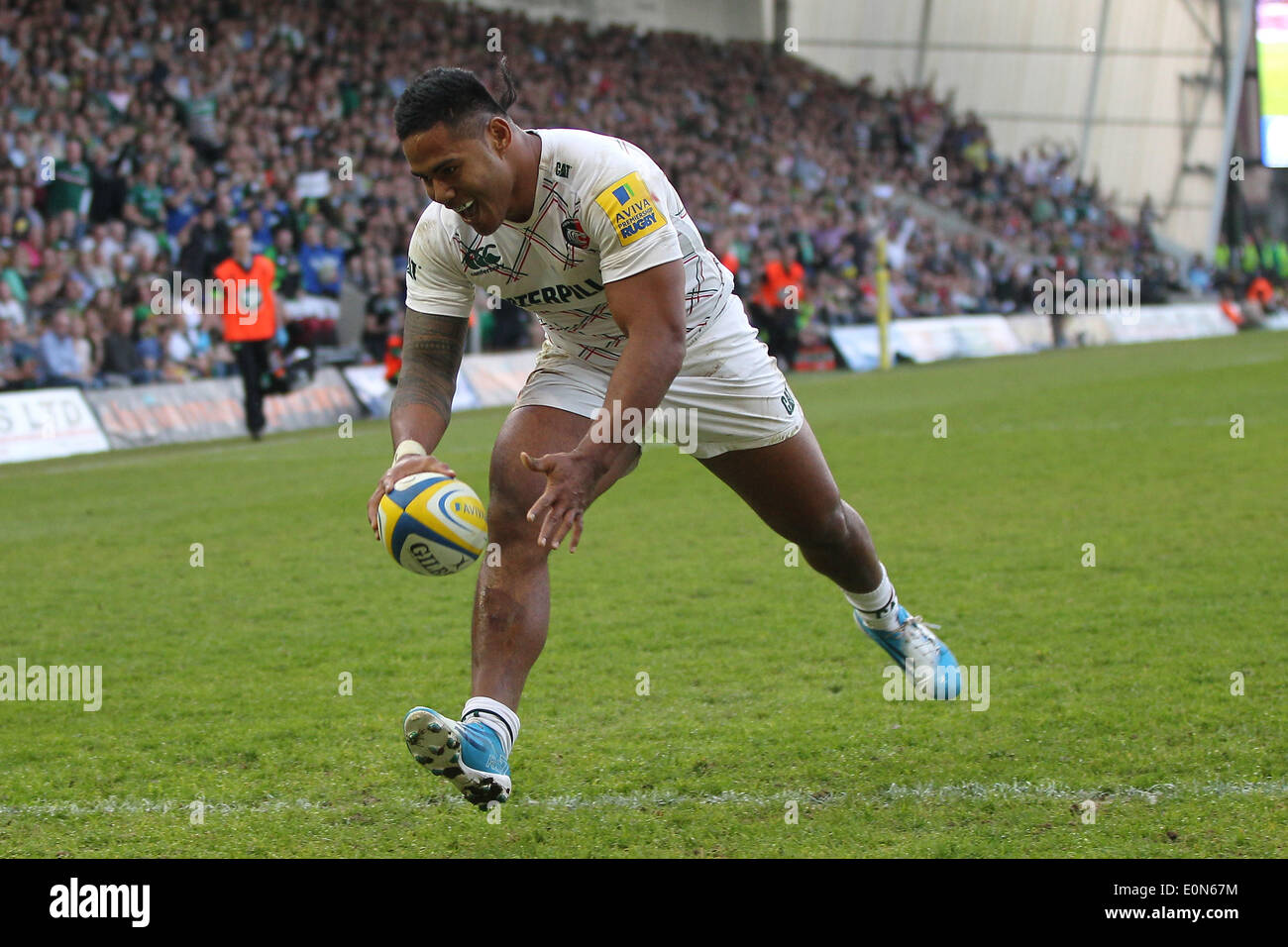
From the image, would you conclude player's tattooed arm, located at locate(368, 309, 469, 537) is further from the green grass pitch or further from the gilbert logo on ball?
the green grass pitch

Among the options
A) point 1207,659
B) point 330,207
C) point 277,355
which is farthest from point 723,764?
point 330,207

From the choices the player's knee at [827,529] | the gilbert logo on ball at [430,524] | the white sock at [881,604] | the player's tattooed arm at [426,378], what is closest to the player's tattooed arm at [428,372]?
the player's tattooed arm at [426,378]

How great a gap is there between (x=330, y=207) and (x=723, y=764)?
1816 centimetres

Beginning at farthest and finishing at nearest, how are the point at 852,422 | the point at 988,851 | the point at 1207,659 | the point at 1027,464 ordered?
the point at 852,422 → the point at 1027,464 → the point at 1207,659 → the point at 988,851

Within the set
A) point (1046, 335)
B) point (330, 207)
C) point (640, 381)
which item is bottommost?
point (1046, 335)

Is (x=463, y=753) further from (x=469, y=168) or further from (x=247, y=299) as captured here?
(x=247, y=299)

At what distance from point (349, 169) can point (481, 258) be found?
1782 centimetres

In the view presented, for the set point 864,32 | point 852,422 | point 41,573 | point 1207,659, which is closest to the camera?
point 1207,659

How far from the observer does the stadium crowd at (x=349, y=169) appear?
58.4ft

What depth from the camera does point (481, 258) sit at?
462 centimetres

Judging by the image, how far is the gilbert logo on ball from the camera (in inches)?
168

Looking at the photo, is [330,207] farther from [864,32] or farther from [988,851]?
[864,32]

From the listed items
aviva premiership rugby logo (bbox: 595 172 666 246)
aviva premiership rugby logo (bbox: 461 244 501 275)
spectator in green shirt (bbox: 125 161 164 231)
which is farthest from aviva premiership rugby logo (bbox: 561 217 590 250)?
spectator in green shirt (bbox: 125 161 164 231)

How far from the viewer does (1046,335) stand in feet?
102
